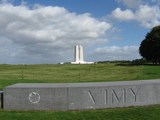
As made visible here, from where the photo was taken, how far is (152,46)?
300 feet

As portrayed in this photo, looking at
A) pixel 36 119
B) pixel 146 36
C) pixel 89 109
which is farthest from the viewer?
pixel 146 36

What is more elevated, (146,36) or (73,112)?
(146,36)

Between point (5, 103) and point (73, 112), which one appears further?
point (5, 103)

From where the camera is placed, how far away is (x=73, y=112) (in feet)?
48.2

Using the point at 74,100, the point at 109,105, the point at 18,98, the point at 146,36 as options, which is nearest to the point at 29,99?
the point at 18,98

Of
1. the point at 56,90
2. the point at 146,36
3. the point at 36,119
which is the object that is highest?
the point at 146,36

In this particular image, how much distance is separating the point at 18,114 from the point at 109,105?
3742 millimetres

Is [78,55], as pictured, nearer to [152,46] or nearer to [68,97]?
[152,46]

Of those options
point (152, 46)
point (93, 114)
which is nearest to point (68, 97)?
point (93, 114)

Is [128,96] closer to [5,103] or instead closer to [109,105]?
[109,105]

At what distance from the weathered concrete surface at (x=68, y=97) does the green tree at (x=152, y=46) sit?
75302 millimetres

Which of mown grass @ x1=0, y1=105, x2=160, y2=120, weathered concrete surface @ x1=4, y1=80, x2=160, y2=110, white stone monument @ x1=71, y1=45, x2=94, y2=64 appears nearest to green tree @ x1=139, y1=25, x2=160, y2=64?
white stone monument @ x1=71, y1=45, x2=94, y2=64

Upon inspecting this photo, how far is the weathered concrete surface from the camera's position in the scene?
50.8ft

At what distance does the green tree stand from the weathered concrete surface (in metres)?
75.3
